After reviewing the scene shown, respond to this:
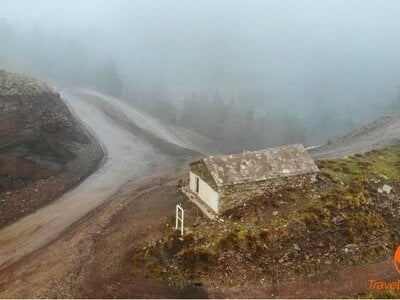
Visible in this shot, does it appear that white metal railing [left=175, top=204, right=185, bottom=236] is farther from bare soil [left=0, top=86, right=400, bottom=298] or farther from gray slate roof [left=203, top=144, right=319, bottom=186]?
gray slate roof [left=203, top=144, right=319, bottom=186]

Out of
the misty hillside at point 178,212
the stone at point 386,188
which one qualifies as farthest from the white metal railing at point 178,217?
the stone at point 386,188

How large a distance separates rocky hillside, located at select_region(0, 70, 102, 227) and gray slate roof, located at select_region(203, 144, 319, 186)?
44.6 feet

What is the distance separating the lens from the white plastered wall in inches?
951

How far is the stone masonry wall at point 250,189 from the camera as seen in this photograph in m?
23.9

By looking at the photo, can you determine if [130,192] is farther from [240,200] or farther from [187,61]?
[187,61]

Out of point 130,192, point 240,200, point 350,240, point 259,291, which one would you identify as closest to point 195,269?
point 259,291

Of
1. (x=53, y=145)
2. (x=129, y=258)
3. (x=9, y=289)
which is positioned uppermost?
(x=53, y=145)

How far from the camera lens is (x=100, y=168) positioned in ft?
124

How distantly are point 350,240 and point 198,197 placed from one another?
8.27 metres

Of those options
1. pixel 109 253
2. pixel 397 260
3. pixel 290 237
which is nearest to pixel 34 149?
pixel 109 253

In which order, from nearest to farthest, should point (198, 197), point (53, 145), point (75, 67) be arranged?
point (198, 197), point (53, 145), point (75, 67)

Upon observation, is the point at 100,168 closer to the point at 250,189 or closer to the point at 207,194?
the point at 207,194

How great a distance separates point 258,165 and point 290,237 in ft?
14.1

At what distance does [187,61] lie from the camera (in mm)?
160625
